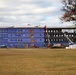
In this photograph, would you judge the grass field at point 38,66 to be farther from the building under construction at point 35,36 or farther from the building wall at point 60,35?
the building wall at point 60,35

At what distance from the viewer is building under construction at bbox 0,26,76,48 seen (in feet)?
466

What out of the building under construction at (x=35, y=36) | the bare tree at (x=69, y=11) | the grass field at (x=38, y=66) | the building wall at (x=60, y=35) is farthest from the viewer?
the building wall at (x=60, y=35)

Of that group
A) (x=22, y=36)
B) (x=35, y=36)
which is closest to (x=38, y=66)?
(x=35, y=36)

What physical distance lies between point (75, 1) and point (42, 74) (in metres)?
17.1

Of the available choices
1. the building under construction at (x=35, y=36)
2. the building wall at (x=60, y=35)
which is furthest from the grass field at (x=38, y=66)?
the building wall at (x=60, y=35)

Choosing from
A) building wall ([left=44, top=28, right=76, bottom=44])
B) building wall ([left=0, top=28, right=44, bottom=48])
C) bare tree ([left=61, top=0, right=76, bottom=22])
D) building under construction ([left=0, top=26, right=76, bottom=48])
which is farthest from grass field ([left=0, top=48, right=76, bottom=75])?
building wall ([left=44, top=28, right=76, bottom=44])

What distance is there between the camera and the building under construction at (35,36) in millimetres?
142000

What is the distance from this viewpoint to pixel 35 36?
474 feet

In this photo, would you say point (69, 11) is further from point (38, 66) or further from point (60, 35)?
point (60, 35)

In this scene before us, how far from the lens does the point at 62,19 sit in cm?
3106

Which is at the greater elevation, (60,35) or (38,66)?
(60,35)

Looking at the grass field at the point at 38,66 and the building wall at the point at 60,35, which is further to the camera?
the building wall at the point at 60,35

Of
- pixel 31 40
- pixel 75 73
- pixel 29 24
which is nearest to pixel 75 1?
pixel 75 73

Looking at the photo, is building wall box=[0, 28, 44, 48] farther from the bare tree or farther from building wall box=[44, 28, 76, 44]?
the bare tree
